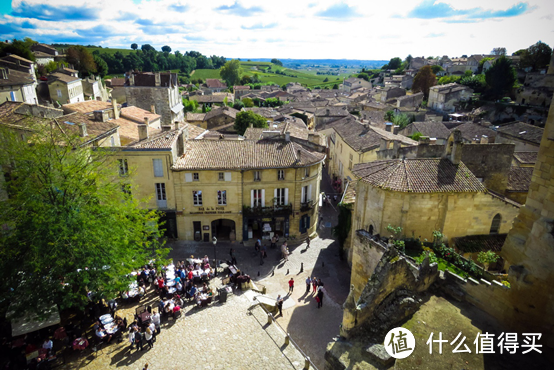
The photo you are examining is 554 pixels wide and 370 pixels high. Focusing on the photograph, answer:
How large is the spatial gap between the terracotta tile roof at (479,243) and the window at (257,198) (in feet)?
50.0

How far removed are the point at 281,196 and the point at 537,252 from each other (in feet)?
72.4

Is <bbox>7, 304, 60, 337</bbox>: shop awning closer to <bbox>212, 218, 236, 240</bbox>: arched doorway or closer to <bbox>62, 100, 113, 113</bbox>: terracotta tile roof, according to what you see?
<bbox>212, 218, 236, 240</bbox>: arched doorway

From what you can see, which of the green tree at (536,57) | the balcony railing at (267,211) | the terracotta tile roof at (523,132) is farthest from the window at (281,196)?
the green tree at (536,57)

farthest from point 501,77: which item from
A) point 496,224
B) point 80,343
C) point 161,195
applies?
point 80,343

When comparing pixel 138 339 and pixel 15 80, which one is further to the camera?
pixel 15 80

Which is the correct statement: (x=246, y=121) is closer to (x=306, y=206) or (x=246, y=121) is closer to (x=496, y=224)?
(x=306, y=206)

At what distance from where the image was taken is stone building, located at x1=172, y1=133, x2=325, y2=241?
28.9m

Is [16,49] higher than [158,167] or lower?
higher

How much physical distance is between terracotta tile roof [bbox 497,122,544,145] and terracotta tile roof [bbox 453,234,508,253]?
2846 centimetres

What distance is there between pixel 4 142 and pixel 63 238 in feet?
21.4

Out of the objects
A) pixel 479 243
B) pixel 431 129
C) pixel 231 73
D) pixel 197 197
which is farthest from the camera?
pixel 231 73

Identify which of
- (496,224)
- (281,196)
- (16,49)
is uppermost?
(16,49)

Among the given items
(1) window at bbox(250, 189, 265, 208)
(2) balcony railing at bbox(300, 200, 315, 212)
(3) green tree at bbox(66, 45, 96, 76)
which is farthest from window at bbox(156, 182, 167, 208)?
(3) green tree at bbox(66, 45, 96, 76)

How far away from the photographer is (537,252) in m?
9.48
